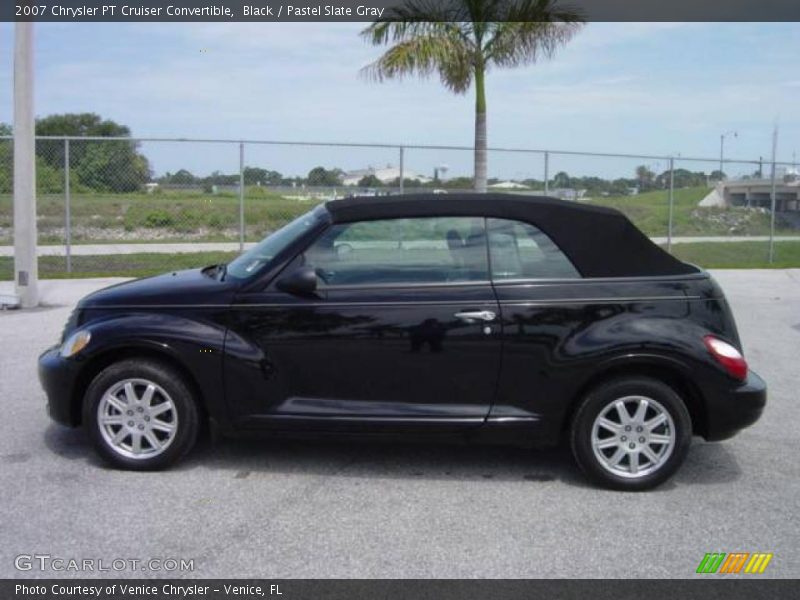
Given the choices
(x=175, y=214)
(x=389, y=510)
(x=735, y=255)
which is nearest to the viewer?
(x=389, y=510)

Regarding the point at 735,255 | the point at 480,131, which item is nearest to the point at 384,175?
the point at 480,131

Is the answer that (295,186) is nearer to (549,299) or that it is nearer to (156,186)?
(156,186)

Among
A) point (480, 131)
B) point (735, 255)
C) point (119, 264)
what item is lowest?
point (119, 264)

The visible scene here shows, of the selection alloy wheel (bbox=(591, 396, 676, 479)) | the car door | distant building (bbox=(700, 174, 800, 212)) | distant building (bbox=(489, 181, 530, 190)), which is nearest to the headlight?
the car door

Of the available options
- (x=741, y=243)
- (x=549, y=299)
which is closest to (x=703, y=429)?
(x=549, y=299)

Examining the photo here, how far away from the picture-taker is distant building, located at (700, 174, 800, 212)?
776 inches

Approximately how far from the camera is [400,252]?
5152 mm

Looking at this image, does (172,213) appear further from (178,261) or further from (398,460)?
(398,460)

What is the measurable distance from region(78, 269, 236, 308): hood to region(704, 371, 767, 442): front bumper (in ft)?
Answer: 9.28

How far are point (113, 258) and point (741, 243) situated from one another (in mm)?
13845

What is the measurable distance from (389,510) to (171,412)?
56.0 inches

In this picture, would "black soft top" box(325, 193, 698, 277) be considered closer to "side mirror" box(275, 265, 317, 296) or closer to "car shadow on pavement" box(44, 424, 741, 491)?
"side mirror" box(275, 265, 317, 296)

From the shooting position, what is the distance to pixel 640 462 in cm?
484

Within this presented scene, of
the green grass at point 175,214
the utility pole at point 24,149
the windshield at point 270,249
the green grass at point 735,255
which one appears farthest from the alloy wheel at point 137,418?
the green grass at point 735,255
